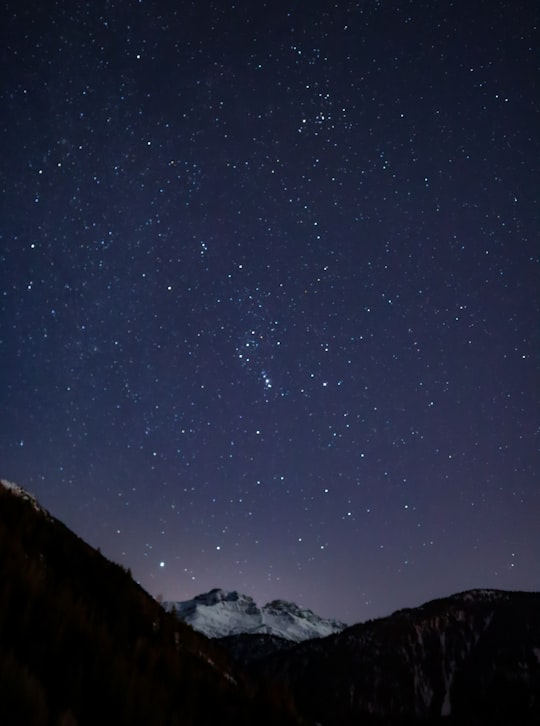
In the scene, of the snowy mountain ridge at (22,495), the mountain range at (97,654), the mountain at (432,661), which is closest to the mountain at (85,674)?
the mountain range at (97,654)

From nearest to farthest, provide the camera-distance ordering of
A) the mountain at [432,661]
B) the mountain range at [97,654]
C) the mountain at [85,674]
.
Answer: the mountain at [85,674] → the mountain range at [97,654] → the mountain at [432,661]

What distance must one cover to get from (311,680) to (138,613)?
8990 centimetres

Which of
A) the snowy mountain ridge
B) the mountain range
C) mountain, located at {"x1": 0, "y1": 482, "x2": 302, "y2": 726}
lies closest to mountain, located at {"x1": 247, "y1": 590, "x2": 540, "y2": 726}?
the snowy mountain ridge

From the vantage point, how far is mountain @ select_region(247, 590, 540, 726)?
6638 centimetres

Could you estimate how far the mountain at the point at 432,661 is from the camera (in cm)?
6638

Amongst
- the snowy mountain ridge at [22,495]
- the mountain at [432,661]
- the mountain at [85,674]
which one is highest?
the snowy mountain ridge at [22,495]

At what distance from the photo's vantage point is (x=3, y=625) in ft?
6.96

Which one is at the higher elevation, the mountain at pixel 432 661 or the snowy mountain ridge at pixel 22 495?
the snowy mountain ridge at pixel 22 495

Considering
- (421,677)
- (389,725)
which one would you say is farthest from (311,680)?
(389,725)

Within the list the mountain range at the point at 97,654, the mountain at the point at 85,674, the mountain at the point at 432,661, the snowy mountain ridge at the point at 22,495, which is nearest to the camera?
the mountain at the point at 85,674

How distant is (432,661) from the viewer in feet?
258

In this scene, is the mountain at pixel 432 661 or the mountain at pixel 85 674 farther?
the mountain at pixel 432 661

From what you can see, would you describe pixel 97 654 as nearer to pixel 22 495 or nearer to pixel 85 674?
pixel 85 674

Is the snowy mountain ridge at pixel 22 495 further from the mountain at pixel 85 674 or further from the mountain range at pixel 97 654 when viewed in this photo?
the mountain at pixel 85 674
